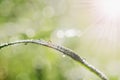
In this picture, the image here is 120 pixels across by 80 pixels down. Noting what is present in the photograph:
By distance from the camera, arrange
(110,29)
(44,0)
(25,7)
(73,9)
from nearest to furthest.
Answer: (110,29), (25,7), (44,0), (73,9)

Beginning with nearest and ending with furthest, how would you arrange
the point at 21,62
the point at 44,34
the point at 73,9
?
the point at 21,62, the point at 44,34, the point at 73,9

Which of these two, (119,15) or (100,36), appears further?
(119,15)

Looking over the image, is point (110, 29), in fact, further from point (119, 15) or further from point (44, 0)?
point (44, 0)

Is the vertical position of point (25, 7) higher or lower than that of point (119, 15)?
higher

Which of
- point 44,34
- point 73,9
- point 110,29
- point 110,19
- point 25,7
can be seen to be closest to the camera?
point 44,34

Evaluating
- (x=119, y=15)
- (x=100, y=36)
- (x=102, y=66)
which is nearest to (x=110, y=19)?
(x=119, y=15)

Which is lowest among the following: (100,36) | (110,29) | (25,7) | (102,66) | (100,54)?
(102,66)

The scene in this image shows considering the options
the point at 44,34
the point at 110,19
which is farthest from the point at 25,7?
the point at 44,34

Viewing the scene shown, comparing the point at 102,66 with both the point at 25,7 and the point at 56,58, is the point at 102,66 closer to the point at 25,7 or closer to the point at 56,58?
the point at 56,58

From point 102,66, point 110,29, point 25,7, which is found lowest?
point 102,66
